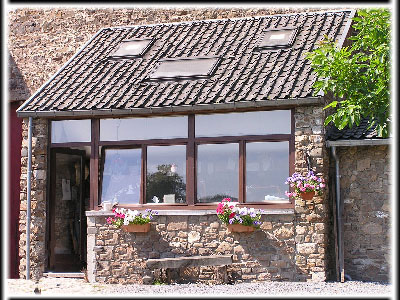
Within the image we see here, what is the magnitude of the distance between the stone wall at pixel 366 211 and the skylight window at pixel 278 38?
279 centimetres

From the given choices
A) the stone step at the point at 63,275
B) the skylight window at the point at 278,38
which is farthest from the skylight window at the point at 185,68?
the stone step at the point at 63,275

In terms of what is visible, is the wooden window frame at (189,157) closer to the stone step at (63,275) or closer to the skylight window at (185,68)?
the skylight window at (185,68)

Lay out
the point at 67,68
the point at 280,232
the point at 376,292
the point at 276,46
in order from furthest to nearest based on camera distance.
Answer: the point at 67,68 → the point at 276,46 → the point at 280,232 → the point at 376,292

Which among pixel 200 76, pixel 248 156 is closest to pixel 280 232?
pixel 248 156

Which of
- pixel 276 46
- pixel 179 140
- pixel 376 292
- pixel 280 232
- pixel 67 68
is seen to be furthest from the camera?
pixel 67 68

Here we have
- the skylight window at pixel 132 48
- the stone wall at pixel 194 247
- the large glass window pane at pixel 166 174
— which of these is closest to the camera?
the stone wall at pixel 194 247

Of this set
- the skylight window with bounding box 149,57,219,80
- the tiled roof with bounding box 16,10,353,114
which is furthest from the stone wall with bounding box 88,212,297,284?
the skylight window with bounding box 149,57,219,80

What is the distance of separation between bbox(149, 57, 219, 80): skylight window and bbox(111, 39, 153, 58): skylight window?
0.95m

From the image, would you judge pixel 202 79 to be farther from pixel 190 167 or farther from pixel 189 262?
pixel 189 262

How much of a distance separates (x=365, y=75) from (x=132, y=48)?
21.5 ft

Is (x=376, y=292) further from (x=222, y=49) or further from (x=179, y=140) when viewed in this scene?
(x=222, y=49)

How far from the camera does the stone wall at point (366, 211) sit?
41.2ft

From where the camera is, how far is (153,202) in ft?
44.3

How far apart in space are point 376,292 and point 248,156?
3.37 m
